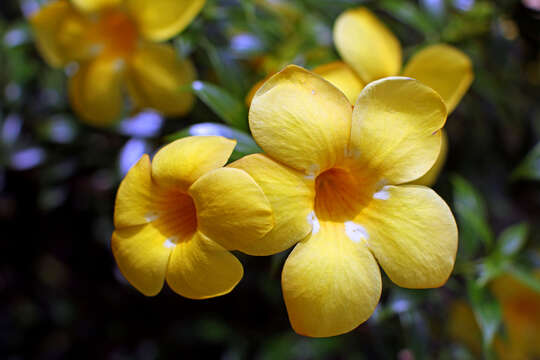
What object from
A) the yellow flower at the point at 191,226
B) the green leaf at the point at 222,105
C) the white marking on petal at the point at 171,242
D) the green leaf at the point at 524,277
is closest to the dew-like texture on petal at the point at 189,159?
the yellow flower at the point at 191,226

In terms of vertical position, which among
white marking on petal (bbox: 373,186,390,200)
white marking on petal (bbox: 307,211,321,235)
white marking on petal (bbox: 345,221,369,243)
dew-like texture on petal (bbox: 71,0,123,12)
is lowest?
white marking on petal (bbox: 345,221,369,243)

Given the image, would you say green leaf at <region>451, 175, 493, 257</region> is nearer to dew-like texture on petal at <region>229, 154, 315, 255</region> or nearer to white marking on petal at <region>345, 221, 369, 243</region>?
white marking on petal at <region>345, 221, 369, 243</region>

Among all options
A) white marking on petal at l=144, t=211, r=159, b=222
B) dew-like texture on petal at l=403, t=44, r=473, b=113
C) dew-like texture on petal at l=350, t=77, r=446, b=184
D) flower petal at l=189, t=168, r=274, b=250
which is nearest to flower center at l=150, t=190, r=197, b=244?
white marking on petal at l=144, t=211, r=159, b=222

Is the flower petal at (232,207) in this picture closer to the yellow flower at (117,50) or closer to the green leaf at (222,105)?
the green leaf at (222,105)

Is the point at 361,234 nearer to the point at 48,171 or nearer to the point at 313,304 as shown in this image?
the point at 313,304

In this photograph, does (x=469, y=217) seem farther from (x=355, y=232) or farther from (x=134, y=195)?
(x=134, y=195)

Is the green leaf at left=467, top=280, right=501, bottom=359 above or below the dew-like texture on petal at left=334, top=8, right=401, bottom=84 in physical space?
below

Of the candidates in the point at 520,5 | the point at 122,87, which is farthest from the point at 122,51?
the point at 520,5

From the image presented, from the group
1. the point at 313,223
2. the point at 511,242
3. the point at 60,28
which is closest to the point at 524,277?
the point at 511,242
